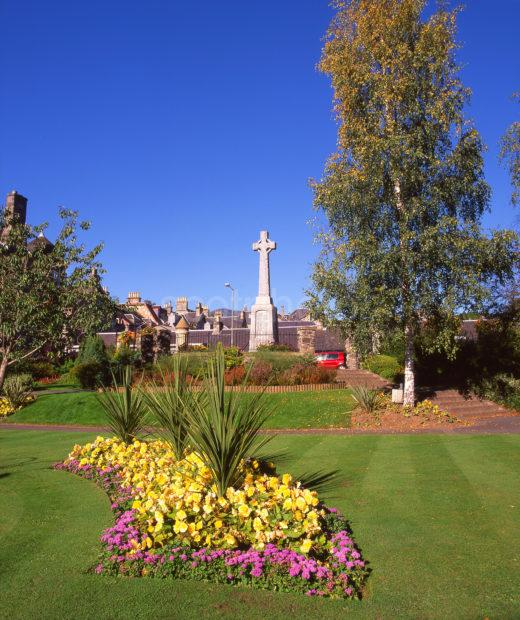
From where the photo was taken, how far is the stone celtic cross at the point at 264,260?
31.7 m

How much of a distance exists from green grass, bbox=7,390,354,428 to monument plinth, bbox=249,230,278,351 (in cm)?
1181

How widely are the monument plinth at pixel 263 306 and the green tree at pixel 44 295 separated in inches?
703

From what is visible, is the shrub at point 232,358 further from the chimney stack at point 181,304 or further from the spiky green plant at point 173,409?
the chimney stack at point 181,304

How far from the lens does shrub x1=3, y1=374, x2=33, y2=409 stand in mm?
21438

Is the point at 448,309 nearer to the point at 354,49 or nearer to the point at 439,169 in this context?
the point at 439,169

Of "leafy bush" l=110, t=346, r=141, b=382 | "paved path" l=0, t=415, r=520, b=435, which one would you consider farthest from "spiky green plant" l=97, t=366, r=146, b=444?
"leafy bush" l=110, t=346, r=141, b=382

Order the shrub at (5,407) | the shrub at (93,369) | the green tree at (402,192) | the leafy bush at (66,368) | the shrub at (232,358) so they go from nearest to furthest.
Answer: the green tree at (402,192) < the shrub at (5,407) < the shrub at (232,358) < the shrub at (93,369) < the leafy bush at (66,368)

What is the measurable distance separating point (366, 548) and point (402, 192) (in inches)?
553

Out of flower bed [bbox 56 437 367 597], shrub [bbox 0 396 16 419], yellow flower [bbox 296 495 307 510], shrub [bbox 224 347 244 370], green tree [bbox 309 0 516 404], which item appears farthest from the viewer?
shrub [bbox 224 347 244 370]

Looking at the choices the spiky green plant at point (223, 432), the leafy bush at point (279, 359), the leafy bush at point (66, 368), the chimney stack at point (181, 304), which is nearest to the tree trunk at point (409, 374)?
the leafy bush at point (279, 359)

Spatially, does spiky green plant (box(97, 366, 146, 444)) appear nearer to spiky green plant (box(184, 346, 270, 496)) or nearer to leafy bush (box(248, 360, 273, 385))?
spiky green plant (box(184, 346, 270, 496))

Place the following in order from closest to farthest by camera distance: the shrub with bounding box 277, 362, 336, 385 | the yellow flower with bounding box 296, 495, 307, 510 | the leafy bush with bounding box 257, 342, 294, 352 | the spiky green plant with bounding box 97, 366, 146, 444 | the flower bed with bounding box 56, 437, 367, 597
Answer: the flower bed with bounding box 56, 437, 367, 597, the yellow flower with bounding box 296, 495, 307, 510, the spiky green plant with bounding box 97, 366, 146, 444, the shrub with bounding box 277, 362, 336, 385, the leafy bush with bounding box 257, 342, 294, 352

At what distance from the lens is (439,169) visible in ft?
56.3

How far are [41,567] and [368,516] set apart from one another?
396 cm
